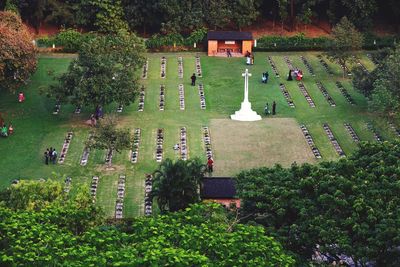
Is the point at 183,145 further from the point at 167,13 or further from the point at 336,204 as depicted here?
the point at 167,13

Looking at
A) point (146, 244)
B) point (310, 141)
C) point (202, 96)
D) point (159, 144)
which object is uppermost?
point (202, 96)

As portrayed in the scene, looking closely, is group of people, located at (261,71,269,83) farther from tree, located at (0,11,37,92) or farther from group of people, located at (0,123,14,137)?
group of people, located at (0,123,14,137)

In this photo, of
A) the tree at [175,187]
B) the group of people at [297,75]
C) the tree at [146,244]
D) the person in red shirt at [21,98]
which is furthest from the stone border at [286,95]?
the tree at [146,244]

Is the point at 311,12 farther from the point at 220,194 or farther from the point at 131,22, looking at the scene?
the point at 220,194

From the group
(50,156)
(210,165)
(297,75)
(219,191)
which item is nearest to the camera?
(219,191)

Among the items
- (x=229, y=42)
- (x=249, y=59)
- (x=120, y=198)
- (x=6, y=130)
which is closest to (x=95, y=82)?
(x=6, y=130)

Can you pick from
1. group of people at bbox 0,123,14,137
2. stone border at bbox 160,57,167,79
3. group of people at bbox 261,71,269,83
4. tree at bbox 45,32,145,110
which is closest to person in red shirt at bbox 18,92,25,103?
tree at bbox 45,32,145,110
